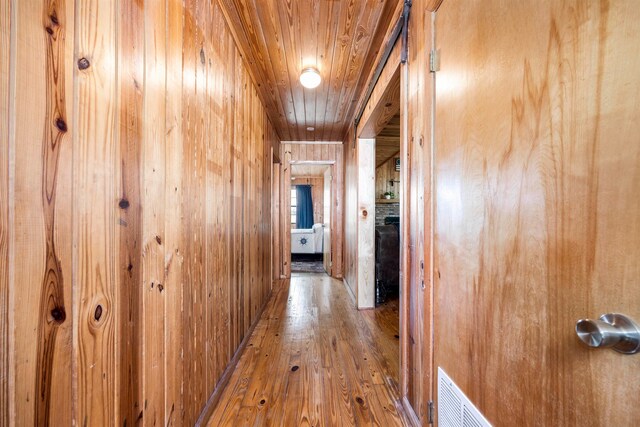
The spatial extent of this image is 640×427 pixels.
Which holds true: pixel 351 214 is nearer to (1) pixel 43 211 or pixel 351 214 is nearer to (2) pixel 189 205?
(2) pixel 189 205

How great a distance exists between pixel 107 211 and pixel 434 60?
144cm

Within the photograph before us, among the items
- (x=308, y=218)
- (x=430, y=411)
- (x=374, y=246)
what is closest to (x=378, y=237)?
(x=374, y=246)

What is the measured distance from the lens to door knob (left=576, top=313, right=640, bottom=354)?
47cm

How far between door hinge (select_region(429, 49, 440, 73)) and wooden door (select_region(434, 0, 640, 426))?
153 mm

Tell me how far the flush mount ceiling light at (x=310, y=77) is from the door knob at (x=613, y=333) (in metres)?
2.46

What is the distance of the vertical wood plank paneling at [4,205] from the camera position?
1.65ft

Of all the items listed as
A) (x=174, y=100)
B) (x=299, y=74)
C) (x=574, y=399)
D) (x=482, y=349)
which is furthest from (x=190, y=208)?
(x=299, y=74)

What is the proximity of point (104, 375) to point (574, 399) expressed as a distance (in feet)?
3.98

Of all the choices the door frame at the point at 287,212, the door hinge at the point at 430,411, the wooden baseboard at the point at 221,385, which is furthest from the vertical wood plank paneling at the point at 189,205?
the door frame at the point at 287,212

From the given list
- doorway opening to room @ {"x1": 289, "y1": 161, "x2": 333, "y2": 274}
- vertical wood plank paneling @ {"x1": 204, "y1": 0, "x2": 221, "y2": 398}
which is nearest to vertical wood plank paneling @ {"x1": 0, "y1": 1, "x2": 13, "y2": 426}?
vertical wood plank paneling @ {"x1": 204, "y1": 0, "x2": 221, "y2": 398}

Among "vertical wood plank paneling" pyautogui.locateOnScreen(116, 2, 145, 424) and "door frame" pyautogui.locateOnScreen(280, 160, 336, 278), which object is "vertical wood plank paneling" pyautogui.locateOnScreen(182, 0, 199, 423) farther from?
"door frame" pyautogui.locateOnScreen(280, 160, 336, 278)

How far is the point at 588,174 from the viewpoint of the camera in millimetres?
544

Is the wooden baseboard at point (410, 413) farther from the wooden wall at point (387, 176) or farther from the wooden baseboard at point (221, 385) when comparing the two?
the wooden wall at point (387, 176)

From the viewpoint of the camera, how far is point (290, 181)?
4781mm
